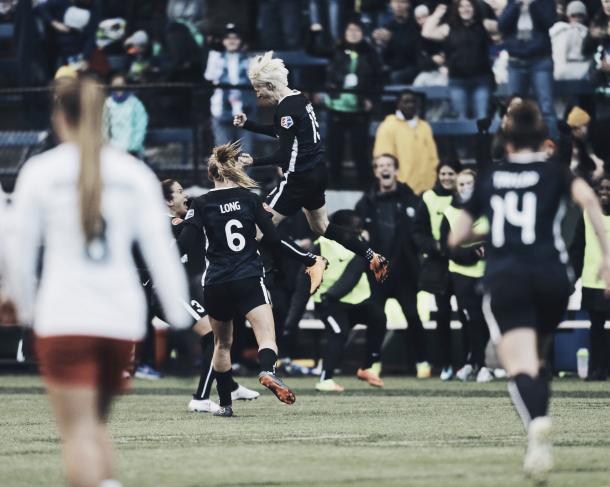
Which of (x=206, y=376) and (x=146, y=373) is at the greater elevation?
(x=206, y=376)

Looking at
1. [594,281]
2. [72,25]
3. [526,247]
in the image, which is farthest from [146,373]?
[526,247]

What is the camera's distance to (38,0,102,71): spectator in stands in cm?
2370

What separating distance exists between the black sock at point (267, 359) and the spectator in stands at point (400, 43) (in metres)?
9.93

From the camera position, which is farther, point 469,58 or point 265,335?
point 469,58

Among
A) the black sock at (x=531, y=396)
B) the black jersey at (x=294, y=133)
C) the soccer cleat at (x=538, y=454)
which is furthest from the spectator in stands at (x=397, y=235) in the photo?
the soccer cleat at (x=538, y=454)

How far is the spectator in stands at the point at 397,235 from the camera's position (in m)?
19.2

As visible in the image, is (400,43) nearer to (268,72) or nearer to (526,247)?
(268,72)

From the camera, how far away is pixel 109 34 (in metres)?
24.1

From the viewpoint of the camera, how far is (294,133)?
14359 mm

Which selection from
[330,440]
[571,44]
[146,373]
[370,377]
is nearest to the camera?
[330,440]

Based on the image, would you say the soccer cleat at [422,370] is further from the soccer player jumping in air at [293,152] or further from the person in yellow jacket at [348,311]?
the soccer player jumping in air at [293,152]

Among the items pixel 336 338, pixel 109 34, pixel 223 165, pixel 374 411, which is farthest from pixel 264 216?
pixel 109 34

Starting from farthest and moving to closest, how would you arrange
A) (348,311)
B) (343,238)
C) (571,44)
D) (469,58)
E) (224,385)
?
(571,44) < (469,58) < (348,311) < (343,238) < (224,385)

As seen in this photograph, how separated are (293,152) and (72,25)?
32.9 feet
